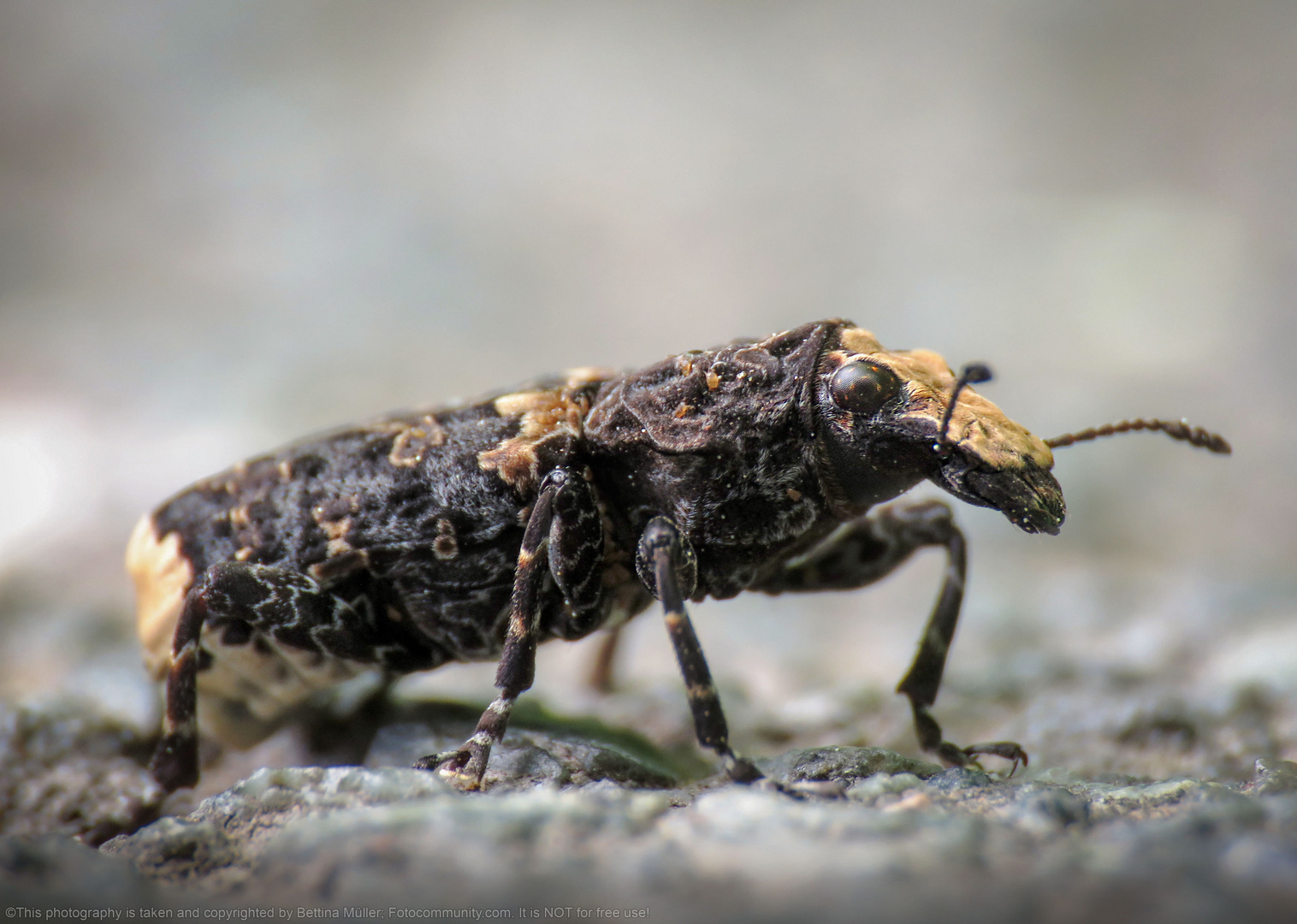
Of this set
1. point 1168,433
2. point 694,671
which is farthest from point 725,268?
point 694,671

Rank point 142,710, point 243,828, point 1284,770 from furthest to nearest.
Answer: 1. point 142,710
2. point 1284,770
3. point 243,828

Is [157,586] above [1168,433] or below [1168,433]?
below

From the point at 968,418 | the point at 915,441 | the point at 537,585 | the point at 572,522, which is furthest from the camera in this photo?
the point at 572,522

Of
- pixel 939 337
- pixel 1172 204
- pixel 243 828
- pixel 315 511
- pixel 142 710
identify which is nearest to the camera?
pixel 243 828

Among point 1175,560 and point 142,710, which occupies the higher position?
point 1175,560

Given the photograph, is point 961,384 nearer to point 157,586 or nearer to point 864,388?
point 864,388

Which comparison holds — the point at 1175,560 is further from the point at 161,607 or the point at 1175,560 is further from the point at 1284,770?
the point at 161,607

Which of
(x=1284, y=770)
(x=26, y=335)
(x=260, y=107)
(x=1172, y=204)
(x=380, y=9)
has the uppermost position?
(x=380, y=9)

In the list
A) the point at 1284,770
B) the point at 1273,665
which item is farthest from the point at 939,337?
the point at 1284,770
